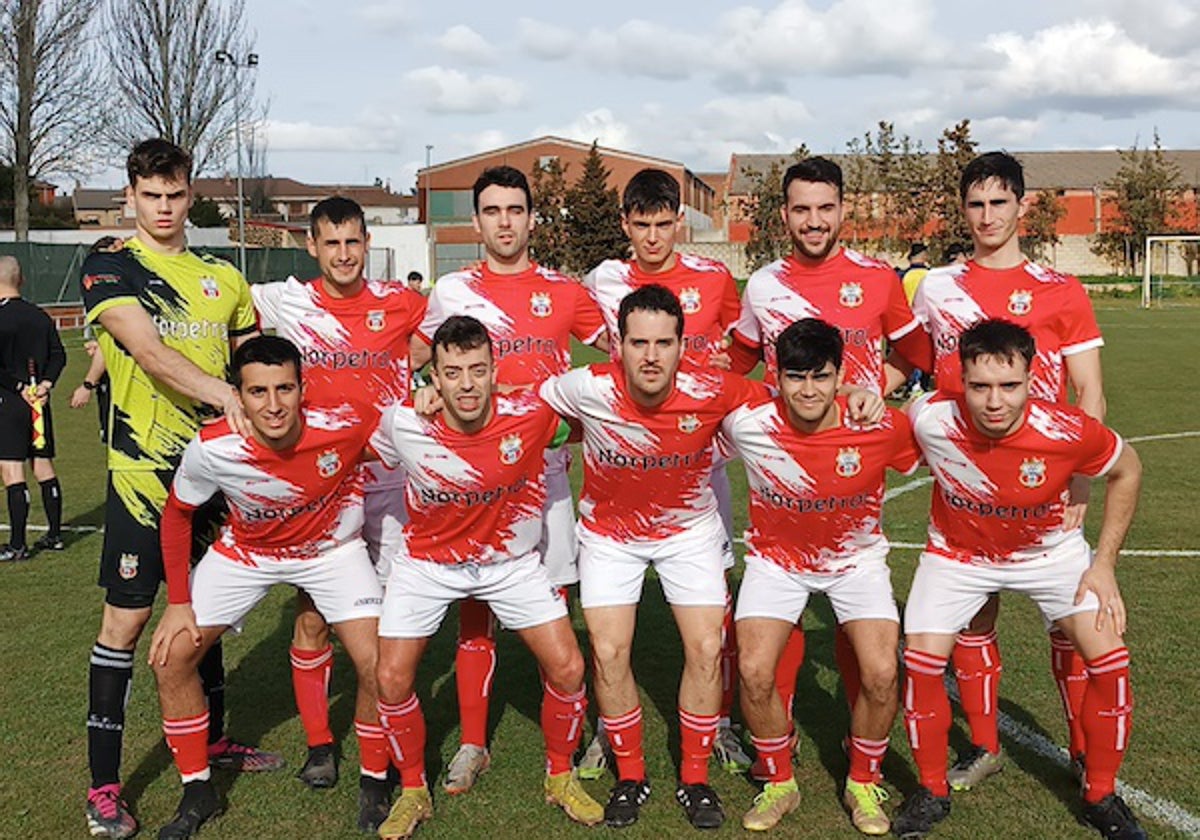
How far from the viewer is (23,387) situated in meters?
8.56

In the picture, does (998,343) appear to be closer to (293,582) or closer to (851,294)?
(851,294)

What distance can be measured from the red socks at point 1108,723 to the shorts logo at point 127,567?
361cm

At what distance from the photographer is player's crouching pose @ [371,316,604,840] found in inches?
165

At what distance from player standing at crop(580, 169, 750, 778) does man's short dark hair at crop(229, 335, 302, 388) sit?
1448 mm

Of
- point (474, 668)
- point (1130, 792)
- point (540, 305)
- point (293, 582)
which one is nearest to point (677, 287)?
point (540, 305)

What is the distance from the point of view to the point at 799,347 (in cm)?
408

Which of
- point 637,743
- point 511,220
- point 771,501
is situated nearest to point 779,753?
point 637,743

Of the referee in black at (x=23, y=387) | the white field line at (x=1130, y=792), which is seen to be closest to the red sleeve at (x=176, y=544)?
the white field line at (x=1130, y=792)

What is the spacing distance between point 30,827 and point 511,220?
10.0 feet

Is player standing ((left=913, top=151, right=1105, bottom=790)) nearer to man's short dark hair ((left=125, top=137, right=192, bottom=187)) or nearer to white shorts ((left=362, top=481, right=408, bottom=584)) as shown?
white shorts ((left=362, top=481, right=408, bottom=584))

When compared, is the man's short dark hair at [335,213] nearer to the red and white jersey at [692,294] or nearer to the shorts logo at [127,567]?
the red and white jersey at [692,294]

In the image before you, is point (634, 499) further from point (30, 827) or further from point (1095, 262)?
point (1095, 262)

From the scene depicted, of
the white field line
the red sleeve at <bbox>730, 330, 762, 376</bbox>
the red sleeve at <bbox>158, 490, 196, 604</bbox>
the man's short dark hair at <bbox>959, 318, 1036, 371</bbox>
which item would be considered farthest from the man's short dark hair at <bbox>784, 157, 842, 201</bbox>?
the red sleeve at <bbox>158, 490, 196, 604</bbox>

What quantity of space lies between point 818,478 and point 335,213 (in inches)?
92.1
